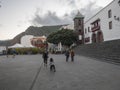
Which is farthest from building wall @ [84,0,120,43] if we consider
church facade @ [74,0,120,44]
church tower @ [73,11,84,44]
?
church tower @ [73,11,84,44]

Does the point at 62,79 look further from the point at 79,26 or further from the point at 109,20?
the point at 79,26

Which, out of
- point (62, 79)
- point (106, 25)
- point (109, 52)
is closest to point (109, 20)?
point (106, 25)

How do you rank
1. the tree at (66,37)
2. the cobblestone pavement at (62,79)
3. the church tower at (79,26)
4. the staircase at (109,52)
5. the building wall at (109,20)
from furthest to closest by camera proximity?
the church tower at (79,26) → the tree at (66,37) → the building wall at (109,20) → the staircase at (109,52) → the cobblestone pavement at (62,79)

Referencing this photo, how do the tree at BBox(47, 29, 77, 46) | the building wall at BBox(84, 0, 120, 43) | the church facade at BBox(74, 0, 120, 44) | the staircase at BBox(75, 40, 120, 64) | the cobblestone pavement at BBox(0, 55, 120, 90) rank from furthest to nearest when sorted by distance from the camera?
the tree at BBox(47, 29, 77, 46), the church facade at BBox(74, 0, 120, 44), the building wall at BBox(84, 0, 120, 43), the staircase at BBox(75, 40, 120, 64), the cobblestone pavement at BBox(0, 55, 120, 90)

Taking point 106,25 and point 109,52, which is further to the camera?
point 106,25

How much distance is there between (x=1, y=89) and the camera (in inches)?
312

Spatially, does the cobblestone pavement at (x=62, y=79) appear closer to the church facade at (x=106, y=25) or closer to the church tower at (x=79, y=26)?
the church facade at (x=106, y=25)

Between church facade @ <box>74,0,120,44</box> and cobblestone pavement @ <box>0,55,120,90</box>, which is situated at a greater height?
church facade @ <box>74,0,120,44</box>

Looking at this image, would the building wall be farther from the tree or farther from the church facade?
the tree

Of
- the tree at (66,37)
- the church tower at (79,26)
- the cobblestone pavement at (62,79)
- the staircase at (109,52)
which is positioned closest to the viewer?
the cobblestone pavement at (62,79)

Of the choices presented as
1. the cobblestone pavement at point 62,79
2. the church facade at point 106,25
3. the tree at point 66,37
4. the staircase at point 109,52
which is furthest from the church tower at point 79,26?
the cobblestone pavement at point 62,79

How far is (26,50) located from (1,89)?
45700mm

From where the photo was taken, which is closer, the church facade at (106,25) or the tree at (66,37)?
the church facade at (106,25)

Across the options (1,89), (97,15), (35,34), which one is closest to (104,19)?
(97,15)
